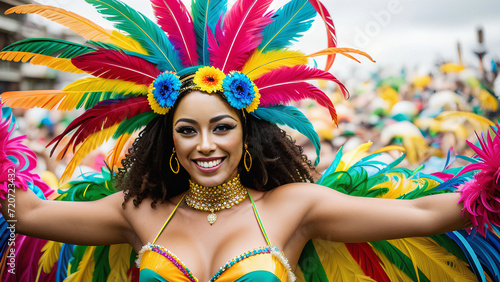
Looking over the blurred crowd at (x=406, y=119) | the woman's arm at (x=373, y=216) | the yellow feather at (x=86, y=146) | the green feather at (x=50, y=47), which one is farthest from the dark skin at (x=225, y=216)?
the blurred crowd at (x=406, y=119)

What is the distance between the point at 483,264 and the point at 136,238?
1.53 metres

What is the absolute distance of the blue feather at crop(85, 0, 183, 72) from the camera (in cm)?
191

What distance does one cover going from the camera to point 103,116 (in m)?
1.97

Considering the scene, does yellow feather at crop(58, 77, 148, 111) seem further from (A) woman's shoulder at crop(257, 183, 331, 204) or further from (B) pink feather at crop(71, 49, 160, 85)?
(A) woman's shoulder at crop(257, 183, 331, 204)

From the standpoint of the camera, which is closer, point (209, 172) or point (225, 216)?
point (209, 172)

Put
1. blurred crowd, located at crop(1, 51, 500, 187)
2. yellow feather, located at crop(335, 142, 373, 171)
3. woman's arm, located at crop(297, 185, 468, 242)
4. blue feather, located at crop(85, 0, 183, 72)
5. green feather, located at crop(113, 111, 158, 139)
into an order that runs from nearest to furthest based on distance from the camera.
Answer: woman's arm, located at crop(297, 185, 468, 242)
blue feather, located at crop(85, 0, 183, 72)
green feather, located at crop(113, 111, 158, 139)
yellow feather, located at crop(335, 142, 373, 171)
blurred crowd, located at crop(1, 51, 500, 187)

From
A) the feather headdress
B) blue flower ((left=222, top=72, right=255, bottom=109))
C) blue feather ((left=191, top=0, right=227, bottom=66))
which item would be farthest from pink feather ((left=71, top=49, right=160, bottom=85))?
blue flower ((left=222, top=72, right=255, bottom=109))

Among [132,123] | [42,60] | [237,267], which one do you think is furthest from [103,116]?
[237,267]

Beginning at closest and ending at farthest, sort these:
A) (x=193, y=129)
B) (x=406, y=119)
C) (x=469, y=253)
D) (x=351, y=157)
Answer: (x=193, y=129) < (x=469, y=253) < (x=351, y=157) < (x=406, y=119)

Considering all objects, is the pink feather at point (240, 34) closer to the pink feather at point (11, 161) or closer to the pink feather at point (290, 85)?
the pink feather at point (290, 85)

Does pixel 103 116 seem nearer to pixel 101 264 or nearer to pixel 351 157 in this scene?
pixel 101 264

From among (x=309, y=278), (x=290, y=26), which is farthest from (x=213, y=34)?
(x=309, y=278)

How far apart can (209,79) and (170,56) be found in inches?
9.7

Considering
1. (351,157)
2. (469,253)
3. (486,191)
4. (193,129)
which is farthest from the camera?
(351,157)
